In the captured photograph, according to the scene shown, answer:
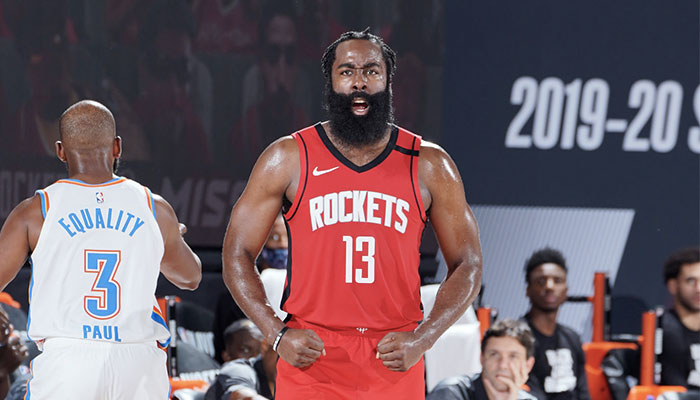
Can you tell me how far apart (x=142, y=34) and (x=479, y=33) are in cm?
253

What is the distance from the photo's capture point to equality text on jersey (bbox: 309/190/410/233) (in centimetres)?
280

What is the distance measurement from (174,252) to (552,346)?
337 cm

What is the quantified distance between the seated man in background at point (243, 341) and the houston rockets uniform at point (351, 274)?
8.82ft

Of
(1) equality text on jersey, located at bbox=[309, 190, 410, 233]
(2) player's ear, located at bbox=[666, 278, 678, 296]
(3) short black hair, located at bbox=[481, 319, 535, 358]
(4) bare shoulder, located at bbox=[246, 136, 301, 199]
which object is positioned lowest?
(3) short black hair, located at bbox=[481, 319, 535, 358]

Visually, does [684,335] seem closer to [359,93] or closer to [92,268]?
[359,93]

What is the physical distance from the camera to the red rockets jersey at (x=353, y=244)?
279 cm

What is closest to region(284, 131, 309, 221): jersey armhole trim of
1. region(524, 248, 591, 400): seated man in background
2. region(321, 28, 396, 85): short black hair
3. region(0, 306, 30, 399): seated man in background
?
region(321, 28, 396, 85): short black hair

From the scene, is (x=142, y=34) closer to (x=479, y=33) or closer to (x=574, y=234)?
(x=479, y=33)

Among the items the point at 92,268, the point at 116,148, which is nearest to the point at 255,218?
the point at 92,268

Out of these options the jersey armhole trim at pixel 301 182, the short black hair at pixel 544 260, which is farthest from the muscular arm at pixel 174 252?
the short black hair at pixel 544 260

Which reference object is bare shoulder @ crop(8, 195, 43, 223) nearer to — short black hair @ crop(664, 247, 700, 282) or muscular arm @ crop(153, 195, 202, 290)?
muscular arm @ crop(153, 195, 202, 290)

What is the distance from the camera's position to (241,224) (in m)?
2.86

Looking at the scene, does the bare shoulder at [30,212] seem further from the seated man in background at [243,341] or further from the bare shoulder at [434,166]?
the seated man in background at [243,341]

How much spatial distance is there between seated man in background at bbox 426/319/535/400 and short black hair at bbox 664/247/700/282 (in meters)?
2.04
